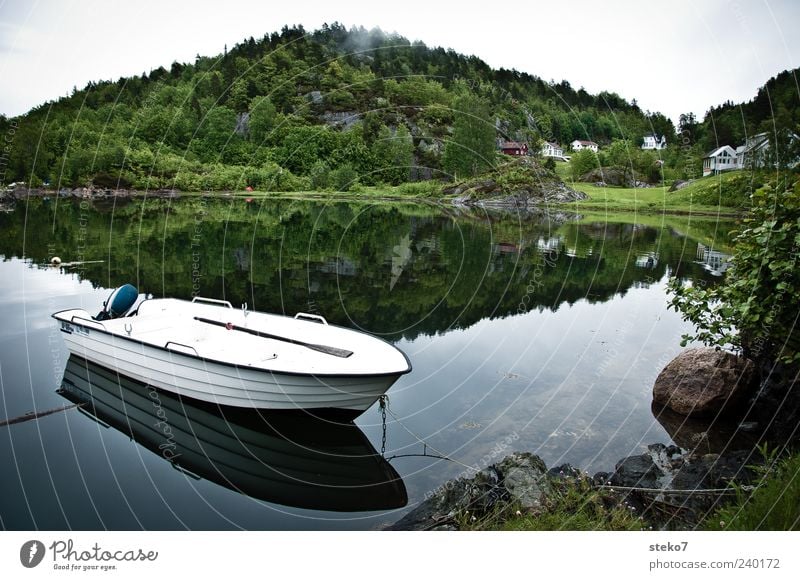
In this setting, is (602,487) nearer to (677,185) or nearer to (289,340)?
(289,340)

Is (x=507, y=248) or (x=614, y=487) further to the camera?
(x=507, y=248)

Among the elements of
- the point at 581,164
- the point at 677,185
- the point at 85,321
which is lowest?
the point at 85,321

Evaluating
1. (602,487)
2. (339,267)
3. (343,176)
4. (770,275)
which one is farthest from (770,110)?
(339,267)

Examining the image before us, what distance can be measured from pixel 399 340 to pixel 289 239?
14411mm

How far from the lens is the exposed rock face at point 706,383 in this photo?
6625 mm

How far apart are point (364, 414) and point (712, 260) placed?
17498mm

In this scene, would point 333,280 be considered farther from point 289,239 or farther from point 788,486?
point 788,486

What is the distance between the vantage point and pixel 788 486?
2719mm

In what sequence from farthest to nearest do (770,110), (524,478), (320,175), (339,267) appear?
(339,267) → (320,175) → (524,478) → (770,110)

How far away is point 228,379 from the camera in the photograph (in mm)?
6094

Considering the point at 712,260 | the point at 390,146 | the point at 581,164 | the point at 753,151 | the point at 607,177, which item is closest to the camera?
the point at 753,151

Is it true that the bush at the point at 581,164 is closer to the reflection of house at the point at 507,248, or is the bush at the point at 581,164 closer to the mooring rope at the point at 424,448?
the reflection of house at the point at 507,248

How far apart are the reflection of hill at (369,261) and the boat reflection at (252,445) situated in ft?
13.0

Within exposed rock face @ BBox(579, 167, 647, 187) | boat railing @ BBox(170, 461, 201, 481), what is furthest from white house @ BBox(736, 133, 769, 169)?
exposed rock face @ BBox(579, 167, 647, 187)
